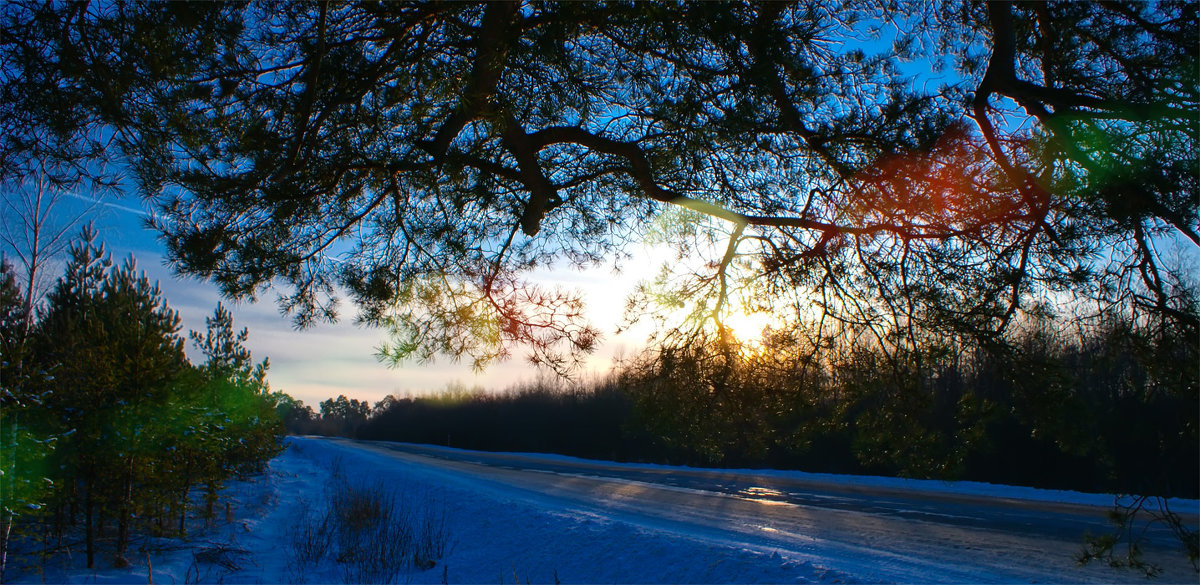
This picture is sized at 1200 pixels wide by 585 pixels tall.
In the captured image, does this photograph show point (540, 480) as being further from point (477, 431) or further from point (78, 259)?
point (477, 431)

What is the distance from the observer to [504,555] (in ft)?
31.3

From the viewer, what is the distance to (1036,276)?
349 centimetres

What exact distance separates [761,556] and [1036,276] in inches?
193

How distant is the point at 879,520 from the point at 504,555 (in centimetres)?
601

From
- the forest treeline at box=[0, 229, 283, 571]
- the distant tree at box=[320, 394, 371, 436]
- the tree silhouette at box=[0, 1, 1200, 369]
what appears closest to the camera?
the tree silhouette at box=[0, 1, 1200, 369]

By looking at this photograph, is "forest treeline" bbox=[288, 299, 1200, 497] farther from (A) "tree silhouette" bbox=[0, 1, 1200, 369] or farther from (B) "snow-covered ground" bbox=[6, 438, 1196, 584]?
(B) "snow-covered ground" bbox=[6, 438, 1196, 584]

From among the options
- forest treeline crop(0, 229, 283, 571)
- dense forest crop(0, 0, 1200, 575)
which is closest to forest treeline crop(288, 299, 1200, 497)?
dense forest crop(0, 0, 1200, 575)

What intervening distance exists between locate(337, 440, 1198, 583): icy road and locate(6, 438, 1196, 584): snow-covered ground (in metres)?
0.29

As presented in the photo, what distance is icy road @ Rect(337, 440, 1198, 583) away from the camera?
721cm

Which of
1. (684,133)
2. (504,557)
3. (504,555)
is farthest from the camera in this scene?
(504,555)

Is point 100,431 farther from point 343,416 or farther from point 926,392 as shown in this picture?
point 343,416

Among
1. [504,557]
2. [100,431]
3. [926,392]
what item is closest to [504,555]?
[504,557]

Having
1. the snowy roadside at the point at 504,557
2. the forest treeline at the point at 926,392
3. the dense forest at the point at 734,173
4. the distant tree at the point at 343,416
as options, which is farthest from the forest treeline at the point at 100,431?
the distant tree at the point at 343,416

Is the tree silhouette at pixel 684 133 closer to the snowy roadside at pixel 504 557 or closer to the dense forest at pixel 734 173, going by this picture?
the dense forest at pixel 734 173
